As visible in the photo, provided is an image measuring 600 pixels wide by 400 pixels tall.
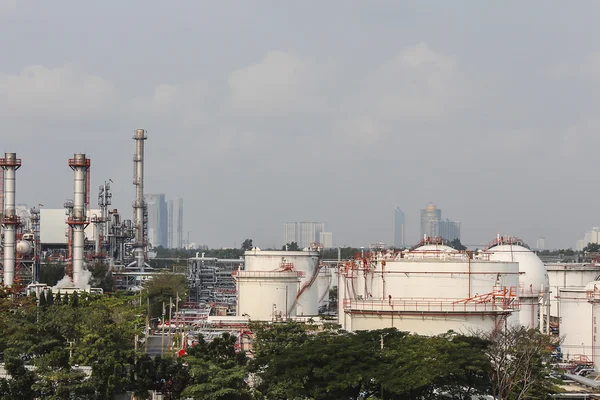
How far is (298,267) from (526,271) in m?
20.2

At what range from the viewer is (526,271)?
190 ft

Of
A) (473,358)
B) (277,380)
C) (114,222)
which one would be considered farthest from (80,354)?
(114,222)

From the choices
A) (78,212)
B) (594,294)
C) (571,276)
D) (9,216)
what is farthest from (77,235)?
(594,294)

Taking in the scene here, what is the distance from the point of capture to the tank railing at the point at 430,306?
3925cm

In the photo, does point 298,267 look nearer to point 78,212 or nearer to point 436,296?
point 78,212

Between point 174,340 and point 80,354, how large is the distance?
1782cm

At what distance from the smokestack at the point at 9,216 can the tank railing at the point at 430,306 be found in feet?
158

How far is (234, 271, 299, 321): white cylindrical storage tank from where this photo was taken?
67500 mm

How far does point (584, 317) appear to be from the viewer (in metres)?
56.2

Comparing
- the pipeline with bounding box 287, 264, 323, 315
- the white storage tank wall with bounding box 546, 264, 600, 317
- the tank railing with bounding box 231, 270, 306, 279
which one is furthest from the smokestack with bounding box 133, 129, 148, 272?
the white storage tank wall with bounding box 546, 264, 600, 317

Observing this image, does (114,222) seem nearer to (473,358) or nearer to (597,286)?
(597,286)

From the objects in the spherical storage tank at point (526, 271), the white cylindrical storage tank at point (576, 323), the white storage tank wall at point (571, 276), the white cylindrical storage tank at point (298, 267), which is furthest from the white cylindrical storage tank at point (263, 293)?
the white cylindrical storage tank at point (576, 323)

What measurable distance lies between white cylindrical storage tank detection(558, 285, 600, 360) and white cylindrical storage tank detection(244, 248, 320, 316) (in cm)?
1962

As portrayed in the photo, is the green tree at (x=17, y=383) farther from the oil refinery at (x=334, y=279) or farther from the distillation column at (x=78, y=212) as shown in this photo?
the distillation column at (x=78, y=212)
